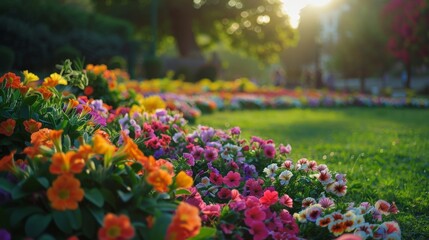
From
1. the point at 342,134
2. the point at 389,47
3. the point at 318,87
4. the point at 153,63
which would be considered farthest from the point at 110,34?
the point at 318,87

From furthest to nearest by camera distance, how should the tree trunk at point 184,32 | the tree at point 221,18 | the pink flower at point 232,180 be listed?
the tree trunk at point 184,32 < the tree at point 221,18 < the pink flower at point 232,180

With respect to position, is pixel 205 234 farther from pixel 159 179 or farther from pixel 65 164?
pixel 65 164

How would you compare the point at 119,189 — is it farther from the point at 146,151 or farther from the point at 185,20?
the point at 185,20

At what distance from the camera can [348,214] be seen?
260 cm

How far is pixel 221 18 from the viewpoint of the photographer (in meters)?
29.5

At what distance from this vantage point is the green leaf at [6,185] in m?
2.02

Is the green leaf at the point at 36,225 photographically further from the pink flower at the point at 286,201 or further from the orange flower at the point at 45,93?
the orange flower at the point at 45,93

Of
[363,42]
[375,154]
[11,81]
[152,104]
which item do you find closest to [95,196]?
[11,81]

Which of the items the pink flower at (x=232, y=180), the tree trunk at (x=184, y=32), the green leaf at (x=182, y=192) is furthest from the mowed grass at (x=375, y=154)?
the tree trunk at (x=184, y=32)

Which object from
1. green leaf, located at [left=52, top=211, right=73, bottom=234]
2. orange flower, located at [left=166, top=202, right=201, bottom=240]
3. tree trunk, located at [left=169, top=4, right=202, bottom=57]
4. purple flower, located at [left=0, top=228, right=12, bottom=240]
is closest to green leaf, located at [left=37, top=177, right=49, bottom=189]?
green leaf, located at [left=52, top=211, right=73, bottom=234]

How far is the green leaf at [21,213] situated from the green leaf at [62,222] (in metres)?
0.11

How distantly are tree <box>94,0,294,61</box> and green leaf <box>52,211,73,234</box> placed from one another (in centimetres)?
2631

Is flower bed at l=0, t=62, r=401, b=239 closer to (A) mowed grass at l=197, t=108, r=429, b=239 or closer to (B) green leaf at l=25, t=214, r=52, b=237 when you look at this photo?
(B) green leaf at l=25, t=214, r=52, b=237

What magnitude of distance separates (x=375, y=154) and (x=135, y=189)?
4.47 meters
